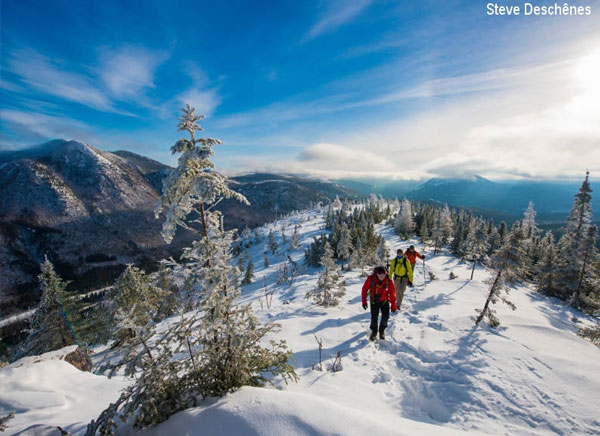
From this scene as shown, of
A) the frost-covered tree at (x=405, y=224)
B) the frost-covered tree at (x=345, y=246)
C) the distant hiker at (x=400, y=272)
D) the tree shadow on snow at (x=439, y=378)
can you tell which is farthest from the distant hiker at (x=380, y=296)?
the frost-covered tree at (x=405, y=224)

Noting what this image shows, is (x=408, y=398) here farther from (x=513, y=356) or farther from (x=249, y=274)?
(x=249, y=274)

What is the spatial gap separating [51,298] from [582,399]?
2634cm

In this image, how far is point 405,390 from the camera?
5.79 metres

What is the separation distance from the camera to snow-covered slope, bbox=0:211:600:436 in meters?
3.84

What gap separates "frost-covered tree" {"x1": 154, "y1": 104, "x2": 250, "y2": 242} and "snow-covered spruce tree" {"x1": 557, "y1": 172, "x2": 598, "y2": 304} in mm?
36128

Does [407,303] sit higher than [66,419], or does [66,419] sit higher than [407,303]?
[66,419]

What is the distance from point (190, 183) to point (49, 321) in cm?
2193

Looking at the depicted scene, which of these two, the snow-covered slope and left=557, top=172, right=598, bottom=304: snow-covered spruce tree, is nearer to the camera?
the snow-covered slope

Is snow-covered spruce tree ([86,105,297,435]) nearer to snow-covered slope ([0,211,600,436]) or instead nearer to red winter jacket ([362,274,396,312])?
snow-covered slope ([0,211,600,436])

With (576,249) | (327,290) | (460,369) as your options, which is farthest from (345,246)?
(460,369)

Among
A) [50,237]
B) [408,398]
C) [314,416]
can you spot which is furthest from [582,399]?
[50,237]

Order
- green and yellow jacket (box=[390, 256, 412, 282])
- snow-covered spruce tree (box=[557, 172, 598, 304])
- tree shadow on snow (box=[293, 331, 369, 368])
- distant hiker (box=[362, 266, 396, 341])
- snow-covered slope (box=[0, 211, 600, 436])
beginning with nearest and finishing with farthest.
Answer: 1. snow-covered slope (box=[0, 211, 600, 436])
2. tree shadow on snow (box=[293, 331, 369, 368])
3. distant hiker (box=[362, 266, 396, 341])
4. green and yellow jacket (box=[390, 256, 412, 282])
5. snow-covered spruce tree (box=[557, 172, 598, 304])

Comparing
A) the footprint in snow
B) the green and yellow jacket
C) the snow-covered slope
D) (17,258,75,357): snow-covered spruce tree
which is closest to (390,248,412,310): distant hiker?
the green and yellow jacket

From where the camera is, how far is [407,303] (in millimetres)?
11711
